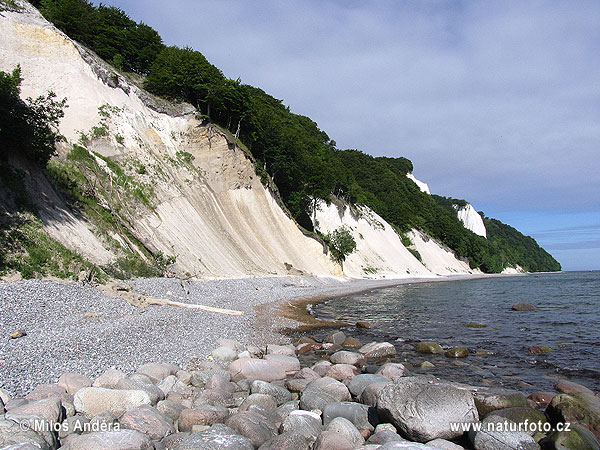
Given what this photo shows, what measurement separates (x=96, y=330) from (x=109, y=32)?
3361 cm

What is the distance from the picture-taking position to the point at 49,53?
2498 cm

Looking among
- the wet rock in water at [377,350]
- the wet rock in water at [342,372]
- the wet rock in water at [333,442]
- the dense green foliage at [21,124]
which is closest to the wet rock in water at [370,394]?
the wet rock in water at [333,442]

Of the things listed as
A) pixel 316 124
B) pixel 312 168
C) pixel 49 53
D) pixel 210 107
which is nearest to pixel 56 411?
pixel 49 53

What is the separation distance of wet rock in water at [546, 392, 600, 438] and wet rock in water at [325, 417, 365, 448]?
317cm

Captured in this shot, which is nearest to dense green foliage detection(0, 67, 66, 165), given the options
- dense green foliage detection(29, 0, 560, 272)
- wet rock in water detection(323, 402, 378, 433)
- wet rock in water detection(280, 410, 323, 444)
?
wet rock in water detection(280, 410, 323, 444)

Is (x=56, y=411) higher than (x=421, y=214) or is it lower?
lower

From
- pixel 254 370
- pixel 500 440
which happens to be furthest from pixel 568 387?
pixel 254 370

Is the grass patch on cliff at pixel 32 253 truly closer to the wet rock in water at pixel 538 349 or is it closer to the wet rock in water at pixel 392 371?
the wet rock in water at pixel 392 371

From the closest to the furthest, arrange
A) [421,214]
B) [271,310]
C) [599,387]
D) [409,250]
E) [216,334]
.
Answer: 1. [599,387]
2. [216,334]
3. [271,310]
4. [409,250]
5. [421,214]

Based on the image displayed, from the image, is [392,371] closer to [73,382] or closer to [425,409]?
[425,409]

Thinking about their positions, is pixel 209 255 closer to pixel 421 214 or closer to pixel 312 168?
pixel 312 168

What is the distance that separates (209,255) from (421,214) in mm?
70468

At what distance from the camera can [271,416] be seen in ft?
20.9

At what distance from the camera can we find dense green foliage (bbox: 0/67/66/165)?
14039mm
